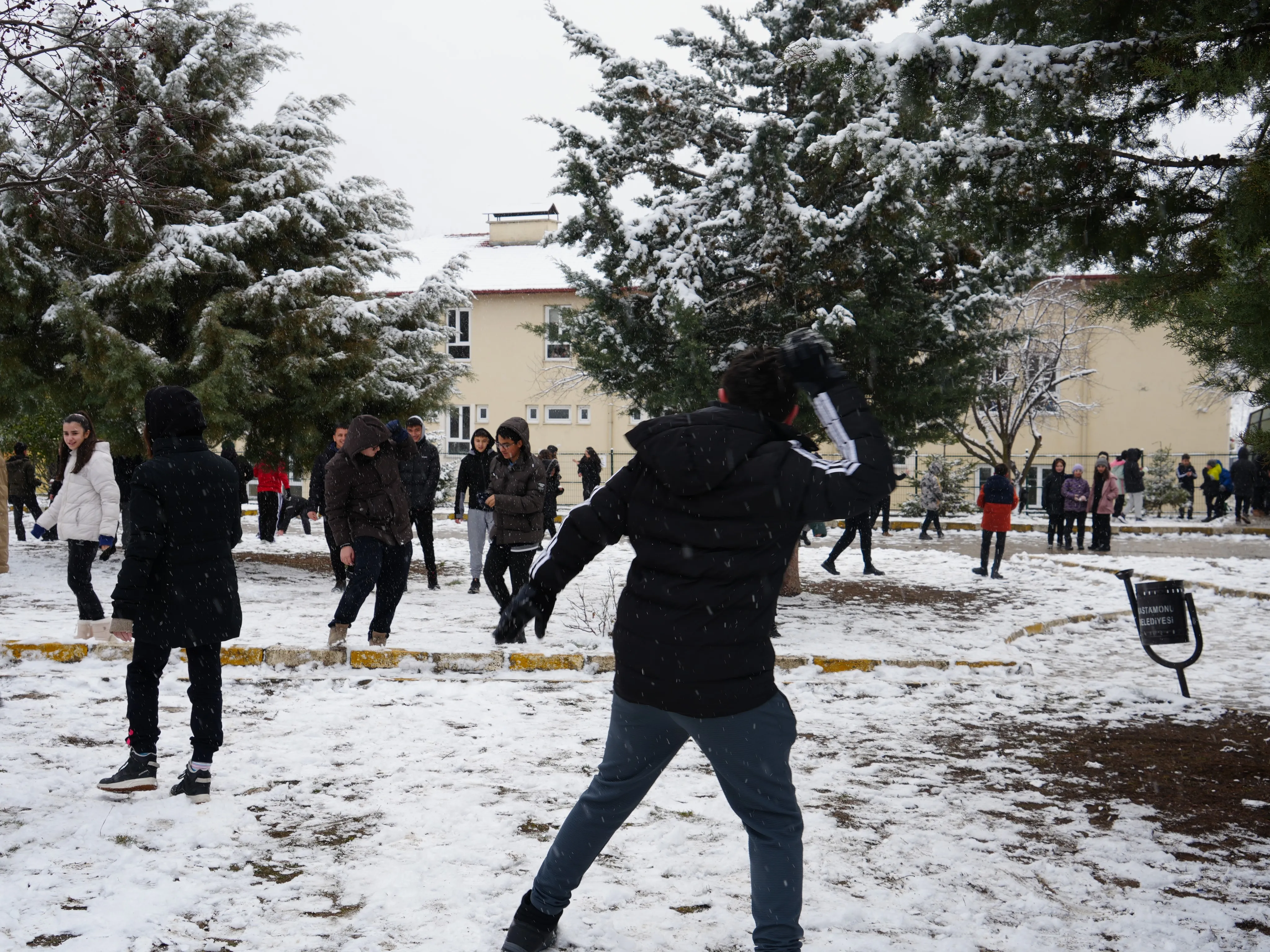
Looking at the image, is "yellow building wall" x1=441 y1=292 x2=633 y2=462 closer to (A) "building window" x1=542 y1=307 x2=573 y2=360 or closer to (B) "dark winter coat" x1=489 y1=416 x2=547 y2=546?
(A) "building window" x1=542 y1=307 x2=573 y2=360

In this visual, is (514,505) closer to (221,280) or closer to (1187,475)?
(221,280)

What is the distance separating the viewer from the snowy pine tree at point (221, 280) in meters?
12.4

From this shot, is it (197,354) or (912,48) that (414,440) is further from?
(912,48)

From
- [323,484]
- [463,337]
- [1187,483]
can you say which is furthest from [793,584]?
[463,337]

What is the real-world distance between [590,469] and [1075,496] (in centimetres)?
1219

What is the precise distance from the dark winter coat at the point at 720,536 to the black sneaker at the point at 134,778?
309 centimetres

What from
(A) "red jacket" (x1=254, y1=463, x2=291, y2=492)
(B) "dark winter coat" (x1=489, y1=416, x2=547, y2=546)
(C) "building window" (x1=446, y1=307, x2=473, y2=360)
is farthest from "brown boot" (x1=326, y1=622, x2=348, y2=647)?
(C) "building window" (x1=446, y1=307, x2=473, y2=360)

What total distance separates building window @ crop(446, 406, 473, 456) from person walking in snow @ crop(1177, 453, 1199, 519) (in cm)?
2493

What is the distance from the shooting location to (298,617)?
33.0ft

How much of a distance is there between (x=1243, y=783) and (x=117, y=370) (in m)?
12.0

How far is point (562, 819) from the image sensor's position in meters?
4.79

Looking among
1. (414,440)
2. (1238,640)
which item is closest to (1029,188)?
(1238,640)

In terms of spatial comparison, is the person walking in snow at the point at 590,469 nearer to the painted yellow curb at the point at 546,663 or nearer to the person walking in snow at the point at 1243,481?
the person walking in snow at the point at 1243,481

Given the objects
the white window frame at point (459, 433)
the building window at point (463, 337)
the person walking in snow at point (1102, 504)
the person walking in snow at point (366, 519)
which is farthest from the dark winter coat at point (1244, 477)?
the building window at point (463, 337)
